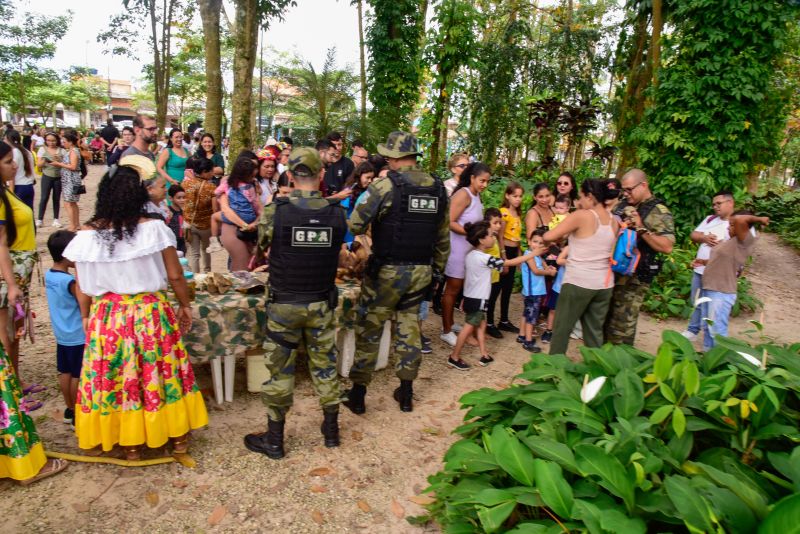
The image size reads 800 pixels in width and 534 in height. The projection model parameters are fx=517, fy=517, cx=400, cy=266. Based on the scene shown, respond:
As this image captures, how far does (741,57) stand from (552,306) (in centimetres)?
525

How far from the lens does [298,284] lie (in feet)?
11.1

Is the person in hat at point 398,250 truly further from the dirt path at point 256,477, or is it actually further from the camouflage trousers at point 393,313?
the dirt path at point 256,477

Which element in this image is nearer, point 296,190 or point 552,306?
point 296,190

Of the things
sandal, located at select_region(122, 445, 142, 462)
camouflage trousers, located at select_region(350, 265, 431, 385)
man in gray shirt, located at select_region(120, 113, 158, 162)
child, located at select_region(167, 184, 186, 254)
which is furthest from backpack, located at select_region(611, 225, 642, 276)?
man in gray shirt, located at select_region(120, 113, 158, 162)

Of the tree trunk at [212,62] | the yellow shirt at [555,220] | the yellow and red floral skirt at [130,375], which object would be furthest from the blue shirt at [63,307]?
the tree trunk at [212,62]

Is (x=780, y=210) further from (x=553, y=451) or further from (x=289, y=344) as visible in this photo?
(x=289, y=344)

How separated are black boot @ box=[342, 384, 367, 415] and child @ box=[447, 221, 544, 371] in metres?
A: 1.29

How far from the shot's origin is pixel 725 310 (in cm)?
538

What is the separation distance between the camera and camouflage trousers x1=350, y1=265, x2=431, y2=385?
3961 mm

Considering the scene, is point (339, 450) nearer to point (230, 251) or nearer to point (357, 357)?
point (357, 357)

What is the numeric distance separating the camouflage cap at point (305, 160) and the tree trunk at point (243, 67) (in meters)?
8.29

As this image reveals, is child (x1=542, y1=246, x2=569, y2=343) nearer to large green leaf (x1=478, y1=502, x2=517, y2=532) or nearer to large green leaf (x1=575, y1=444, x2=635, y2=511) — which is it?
large green leaf (x1=575, y1=444, x2=635, y2=511)

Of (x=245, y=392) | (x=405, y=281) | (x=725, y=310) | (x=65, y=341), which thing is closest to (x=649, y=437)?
(x=405, y=281)

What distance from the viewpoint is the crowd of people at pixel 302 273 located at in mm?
3033
